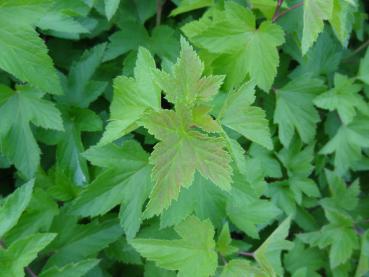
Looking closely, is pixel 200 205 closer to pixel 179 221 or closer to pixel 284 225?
pixel 179 221

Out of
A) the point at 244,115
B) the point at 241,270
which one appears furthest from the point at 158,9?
the point at 241,270

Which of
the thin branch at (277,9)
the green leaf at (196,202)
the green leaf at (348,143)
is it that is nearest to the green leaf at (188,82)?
the green leaf at (196,202)

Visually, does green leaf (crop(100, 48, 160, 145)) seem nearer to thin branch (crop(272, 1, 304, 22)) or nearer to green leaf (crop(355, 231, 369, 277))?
thin branch (crop(272, 1, 304, 22))

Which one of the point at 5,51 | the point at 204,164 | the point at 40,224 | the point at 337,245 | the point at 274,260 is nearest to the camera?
the point at 204,164

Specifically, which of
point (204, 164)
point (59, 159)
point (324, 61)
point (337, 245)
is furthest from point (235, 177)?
point (324, 61)

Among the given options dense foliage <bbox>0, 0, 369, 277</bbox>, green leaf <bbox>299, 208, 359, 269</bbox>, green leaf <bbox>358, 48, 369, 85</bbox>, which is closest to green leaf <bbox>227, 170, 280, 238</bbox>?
dense foliage <bbox>0, 0, 369, 277</bbox>
